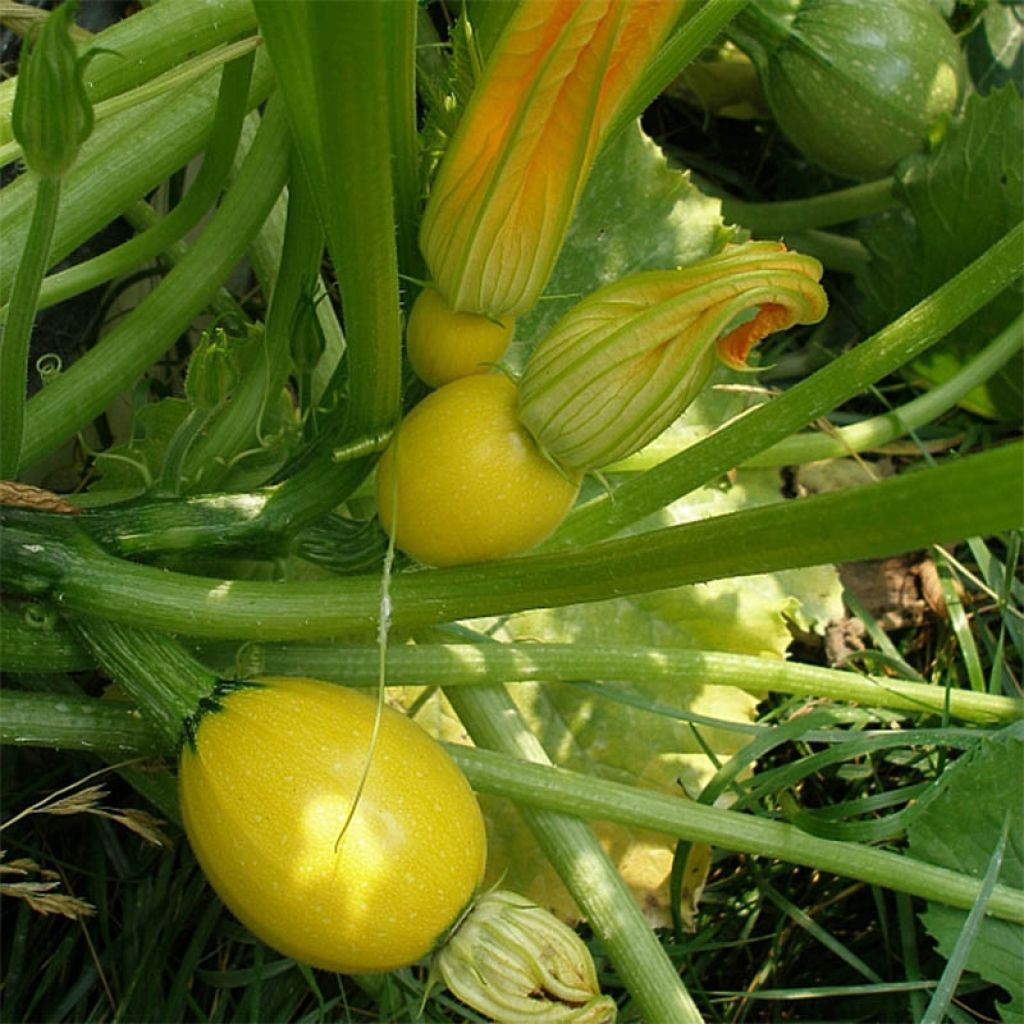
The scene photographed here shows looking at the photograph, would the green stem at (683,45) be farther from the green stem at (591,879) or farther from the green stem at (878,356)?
the green stem at (591,879)

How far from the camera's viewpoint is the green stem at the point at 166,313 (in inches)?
55.2

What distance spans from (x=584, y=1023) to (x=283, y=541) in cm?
53

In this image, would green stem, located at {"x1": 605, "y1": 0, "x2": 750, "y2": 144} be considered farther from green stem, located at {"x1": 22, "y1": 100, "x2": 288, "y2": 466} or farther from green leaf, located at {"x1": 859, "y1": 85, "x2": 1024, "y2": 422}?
green leaf, located at {"x1": 859, "y1": 85, "x2": 1024, "y2": 422}

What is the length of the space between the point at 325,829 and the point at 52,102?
24.1 inches

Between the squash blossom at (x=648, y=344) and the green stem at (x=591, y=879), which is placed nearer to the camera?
the squash blossom at (x=648, y=344)

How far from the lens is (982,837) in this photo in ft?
4.95

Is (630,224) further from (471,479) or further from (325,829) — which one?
(325,829)

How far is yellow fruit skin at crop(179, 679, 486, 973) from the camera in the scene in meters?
1.14

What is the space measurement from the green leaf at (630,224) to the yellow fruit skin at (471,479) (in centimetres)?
50

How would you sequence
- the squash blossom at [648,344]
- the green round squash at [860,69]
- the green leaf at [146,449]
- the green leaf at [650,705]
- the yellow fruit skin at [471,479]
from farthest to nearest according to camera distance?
the green round squash at [860,69] → the green leaf at [650,705] → the green leaf at [146,449] → the yellow fruit skin at [471,479] → the squash blossom at [648,344]

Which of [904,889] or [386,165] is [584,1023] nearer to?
[904,889]

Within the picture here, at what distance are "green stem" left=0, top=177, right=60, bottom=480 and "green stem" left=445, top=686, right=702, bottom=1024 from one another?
1.79 feet

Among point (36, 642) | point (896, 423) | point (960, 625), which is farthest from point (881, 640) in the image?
point (36, 642)

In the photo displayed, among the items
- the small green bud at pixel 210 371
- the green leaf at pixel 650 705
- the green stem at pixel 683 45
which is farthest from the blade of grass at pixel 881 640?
the small green bud at pixel 210 371
